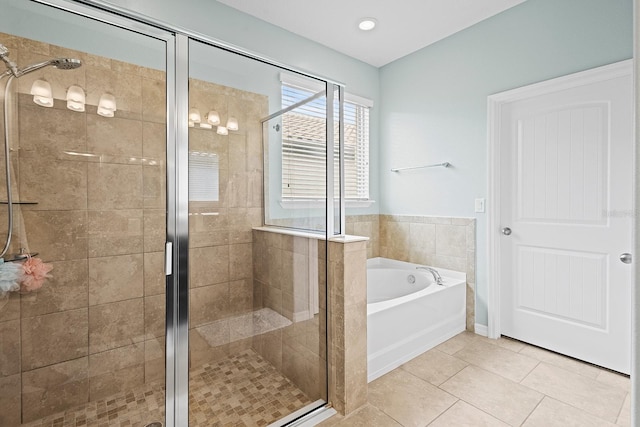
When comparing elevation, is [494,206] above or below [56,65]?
below

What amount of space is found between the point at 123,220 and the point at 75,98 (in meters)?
0.50

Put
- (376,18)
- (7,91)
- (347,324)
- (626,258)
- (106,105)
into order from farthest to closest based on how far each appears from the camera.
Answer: (376,18) < (626,258) < (347,324) < (106,105) < (7,91)

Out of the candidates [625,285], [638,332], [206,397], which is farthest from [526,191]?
[206,397]

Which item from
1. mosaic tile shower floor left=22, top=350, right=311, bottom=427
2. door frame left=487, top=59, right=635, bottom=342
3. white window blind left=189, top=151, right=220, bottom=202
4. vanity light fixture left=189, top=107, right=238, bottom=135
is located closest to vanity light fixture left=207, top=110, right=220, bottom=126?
vanity light fixture left=189, top=107, right=238, bottom=135

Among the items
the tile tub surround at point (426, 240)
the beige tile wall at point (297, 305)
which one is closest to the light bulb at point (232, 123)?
the beige tile wall at point (297, 305)

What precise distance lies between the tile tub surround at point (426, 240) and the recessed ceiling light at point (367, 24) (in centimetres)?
171

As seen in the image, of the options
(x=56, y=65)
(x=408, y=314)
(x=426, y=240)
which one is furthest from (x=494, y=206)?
(x=56, y=65)

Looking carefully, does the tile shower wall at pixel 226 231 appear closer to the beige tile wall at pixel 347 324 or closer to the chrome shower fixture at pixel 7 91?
the beige tile wall at pixel 347 324

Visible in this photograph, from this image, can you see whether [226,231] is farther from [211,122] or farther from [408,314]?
[408,314]

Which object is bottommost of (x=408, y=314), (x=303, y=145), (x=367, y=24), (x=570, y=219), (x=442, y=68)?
(x=408, y=314)

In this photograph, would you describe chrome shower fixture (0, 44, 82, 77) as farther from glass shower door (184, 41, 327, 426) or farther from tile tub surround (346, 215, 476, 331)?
tile tub surround (346, 215, 476, 331)

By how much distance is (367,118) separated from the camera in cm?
347

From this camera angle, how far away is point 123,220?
4.26 feet

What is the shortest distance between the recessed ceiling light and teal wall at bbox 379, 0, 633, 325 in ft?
2.20
